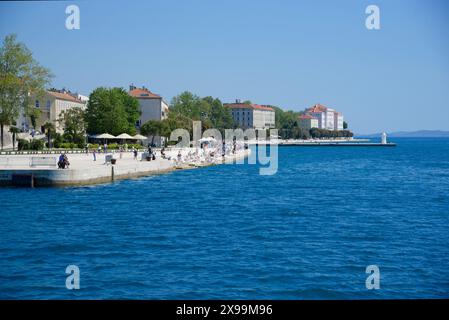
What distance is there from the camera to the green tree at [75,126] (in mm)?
64738

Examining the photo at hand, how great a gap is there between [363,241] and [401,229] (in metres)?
Result: 3.26

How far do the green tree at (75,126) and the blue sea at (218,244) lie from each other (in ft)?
102

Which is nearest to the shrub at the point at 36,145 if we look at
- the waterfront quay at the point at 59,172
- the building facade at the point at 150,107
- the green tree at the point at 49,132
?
the green tree at the point at 49,132

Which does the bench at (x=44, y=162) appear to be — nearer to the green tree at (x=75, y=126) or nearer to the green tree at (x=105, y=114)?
the green tree at (x=75, y=126)

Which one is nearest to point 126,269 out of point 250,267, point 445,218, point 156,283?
point 156,283

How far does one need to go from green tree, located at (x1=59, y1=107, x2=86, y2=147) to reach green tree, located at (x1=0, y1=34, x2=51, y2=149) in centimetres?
708

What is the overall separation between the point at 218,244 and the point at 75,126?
180 feet

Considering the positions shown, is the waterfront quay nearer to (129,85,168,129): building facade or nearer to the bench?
the bench

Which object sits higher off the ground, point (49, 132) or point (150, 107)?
point (150, 107)

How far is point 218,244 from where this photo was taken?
18.4 meters

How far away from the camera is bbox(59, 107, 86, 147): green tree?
6474cm

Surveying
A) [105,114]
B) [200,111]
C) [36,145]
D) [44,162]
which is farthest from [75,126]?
[200,111]

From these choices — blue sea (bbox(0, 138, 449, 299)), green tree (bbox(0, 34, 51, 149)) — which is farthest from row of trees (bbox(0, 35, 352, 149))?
blue sea (bbox(0, 138, 449, 299))

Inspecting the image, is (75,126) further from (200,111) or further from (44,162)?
(200,111)
